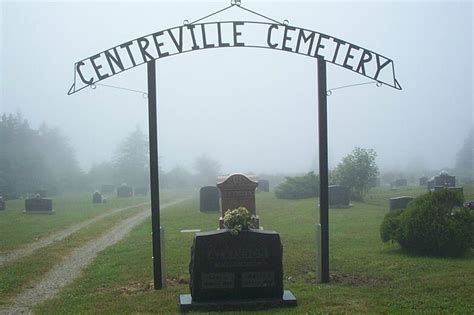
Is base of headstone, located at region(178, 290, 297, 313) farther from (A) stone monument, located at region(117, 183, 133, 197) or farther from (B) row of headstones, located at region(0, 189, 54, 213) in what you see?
(A) stone monument, located at region(117, 183, 133, 197)

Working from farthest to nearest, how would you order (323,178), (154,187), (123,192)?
(123,192) < (323,178) < (154,187)

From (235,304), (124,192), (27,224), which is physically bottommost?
(27,224)

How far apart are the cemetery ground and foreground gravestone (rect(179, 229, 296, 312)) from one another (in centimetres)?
36

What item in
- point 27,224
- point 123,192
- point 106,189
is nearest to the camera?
point 27,224

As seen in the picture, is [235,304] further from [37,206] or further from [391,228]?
[37,206]

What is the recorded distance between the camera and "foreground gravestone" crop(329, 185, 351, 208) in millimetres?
26625

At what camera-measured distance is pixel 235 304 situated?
23.6 feet

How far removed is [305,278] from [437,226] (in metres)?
3.82

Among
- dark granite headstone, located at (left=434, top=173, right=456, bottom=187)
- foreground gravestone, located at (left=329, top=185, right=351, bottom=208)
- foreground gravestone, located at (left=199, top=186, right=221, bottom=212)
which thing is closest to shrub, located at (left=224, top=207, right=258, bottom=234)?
foreground gravestone, located at (left=199, top=186, right=221, bottom=212)

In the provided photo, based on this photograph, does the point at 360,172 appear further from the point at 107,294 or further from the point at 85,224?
the point at 107,294

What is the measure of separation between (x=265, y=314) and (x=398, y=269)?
4.34 metres

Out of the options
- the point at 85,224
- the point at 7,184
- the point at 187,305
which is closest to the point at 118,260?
the point at 187,305

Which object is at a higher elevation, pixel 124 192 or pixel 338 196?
pixel 338 196

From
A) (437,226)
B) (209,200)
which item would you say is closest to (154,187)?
(437,226)
